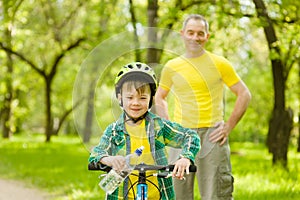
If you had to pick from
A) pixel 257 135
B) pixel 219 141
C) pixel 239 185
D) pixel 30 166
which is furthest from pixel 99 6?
pixel 257 135

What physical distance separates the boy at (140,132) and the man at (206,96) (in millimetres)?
718

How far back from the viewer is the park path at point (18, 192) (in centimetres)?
941

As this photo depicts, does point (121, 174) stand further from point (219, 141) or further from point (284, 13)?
point (284, 13)

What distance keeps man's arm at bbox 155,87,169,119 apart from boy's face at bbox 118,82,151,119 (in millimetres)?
618

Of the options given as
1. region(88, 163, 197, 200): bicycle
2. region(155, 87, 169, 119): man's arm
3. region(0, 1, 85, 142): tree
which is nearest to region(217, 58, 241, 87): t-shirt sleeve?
region(155, 87, 169, 119): man's arm

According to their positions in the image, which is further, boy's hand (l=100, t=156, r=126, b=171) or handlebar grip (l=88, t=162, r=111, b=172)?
handlebar grip (l=88, t=162, r=111, b=172)

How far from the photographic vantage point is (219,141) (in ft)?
17.0

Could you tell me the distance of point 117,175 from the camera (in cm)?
338

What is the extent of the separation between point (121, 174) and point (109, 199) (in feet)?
1.50

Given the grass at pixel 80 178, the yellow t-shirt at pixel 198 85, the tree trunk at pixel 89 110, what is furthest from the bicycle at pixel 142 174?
the grass at pixel 80 178

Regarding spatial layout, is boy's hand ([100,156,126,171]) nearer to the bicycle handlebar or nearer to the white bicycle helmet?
the bicycle handlebar

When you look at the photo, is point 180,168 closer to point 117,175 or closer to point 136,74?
point 117,175

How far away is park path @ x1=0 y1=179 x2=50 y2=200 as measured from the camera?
9.41m

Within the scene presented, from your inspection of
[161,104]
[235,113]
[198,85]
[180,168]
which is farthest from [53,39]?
[180,168]
